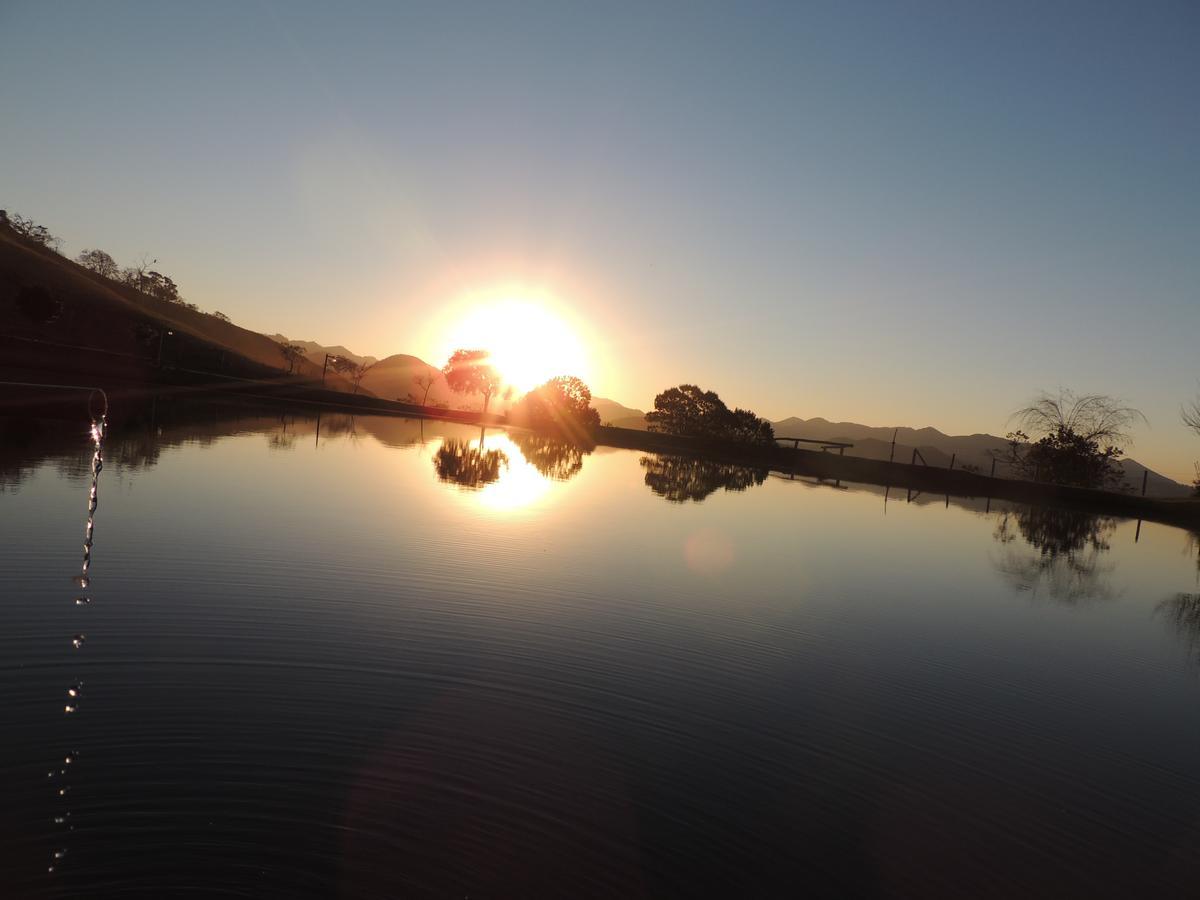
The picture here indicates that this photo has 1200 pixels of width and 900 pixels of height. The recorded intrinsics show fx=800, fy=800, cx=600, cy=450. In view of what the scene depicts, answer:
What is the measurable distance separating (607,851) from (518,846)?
0.55 metres

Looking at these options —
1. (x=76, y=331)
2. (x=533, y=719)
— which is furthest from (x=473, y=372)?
(x=533, y=719)

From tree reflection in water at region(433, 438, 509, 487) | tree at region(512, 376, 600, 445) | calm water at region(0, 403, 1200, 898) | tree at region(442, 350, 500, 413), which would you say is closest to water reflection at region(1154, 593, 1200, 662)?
calm water at region(0, 403, 1200, 898)

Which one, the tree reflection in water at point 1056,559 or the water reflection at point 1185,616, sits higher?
the tree reflection in water at point 1056,559

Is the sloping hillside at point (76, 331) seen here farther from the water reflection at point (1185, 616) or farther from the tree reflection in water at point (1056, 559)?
the water reflection at point (1185, 616)

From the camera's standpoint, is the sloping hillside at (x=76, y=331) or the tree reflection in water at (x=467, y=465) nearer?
the tree reflection in water at (x=467, y=465)

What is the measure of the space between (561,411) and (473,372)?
84.7 m

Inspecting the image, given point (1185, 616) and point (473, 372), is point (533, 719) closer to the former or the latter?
point (1185, 616)

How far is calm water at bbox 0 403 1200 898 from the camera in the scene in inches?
184

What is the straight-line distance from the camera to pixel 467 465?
31156mm

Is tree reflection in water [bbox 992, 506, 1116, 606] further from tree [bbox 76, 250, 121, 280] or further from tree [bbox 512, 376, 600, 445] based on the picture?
tree [bbox 76, 250, 121, 280]

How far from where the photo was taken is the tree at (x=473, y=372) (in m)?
188

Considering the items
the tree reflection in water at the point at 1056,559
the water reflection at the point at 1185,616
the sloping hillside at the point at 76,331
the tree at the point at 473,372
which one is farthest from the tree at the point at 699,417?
the water reflection at the point at 1185,616

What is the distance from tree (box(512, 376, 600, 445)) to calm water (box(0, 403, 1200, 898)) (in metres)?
68.3

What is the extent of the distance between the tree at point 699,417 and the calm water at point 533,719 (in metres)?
103
